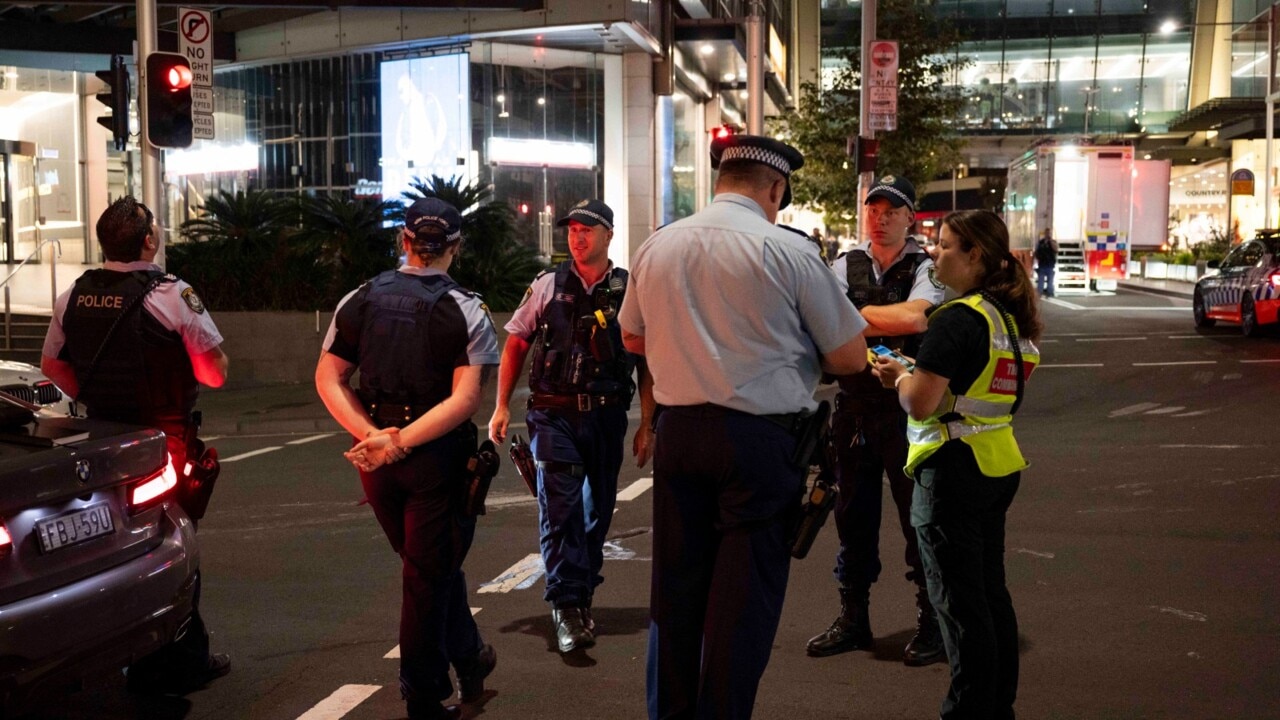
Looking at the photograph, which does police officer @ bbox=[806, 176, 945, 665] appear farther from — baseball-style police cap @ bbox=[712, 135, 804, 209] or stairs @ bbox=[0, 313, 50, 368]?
stairs @ bbox=[0, 313, 50, 368]

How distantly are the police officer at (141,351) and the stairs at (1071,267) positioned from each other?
31.0 metres

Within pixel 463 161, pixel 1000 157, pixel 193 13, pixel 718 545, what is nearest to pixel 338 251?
pixel 193 13

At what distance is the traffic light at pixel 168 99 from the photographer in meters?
12.8

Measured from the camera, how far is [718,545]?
4.01 metres

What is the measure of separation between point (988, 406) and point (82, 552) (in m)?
3.06

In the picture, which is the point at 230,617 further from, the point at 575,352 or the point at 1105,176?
the point at 1105,176

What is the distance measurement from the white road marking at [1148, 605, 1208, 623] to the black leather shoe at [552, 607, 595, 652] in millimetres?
2703

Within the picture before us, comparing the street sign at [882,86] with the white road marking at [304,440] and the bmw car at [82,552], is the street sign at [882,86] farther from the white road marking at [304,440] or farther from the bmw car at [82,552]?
the bmw car at [82,552]

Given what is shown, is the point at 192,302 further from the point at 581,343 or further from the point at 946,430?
the point at 946,430

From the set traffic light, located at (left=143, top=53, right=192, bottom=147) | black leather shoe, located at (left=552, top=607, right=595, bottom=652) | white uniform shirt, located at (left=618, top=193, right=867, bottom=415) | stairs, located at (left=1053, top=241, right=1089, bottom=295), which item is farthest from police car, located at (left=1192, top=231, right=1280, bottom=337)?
white uniform shirt, located at (left=618, top=193, right=867, bottom=415)

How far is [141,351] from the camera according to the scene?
17.0ft

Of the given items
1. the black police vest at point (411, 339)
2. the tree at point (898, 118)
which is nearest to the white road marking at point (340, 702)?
the black police vest at point (411, 339)

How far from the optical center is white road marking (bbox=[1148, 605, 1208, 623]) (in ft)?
19.8

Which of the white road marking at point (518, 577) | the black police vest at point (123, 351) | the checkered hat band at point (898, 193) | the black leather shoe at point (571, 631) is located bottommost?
the white road marking at point (518, 577)
